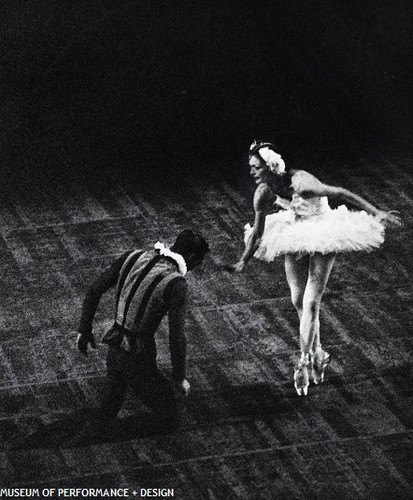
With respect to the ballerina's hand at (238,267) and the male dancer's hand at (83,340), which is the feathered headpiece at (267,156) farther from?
the male dancer's hand at (83,340)

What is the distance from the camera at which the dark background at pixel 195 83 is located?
50.6 feet

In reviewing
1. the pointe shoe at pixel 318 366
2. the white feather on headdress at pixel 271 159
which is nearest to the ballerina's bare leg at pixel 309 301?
the pointe shoe at pixel 318 366

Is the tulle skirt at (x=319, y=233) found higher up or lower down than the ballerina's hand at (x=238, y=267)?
higher up

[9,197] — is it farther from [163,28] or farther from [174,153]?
[163,28]

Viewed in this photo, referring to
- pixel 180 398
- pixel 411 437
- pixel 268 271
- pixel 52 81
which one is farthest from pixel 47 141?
pixel 411 437

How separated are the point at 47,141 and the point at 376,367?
550 centimetres

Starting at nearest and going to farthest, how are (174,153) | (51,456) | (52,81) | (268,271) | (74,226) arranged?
(51,456) → (268,271) → (74,226) → (174,153) → (52,81)

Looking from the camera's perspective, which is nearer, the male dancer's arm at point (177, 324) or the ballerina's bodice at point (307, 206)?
the male dancer's arm at point (177, 324)

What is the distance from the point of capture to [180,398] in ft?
35.3

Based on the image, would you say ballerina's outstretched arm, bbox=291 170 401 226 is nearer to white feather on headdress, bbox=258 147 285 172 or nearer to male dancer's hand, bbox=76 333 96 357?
white feather on headdress, bbox=258 147 285 172

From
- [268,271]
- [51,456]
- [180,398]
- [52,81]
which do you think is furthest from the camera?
[52,81]

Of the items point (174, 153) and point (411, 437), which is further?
point (174, 153)

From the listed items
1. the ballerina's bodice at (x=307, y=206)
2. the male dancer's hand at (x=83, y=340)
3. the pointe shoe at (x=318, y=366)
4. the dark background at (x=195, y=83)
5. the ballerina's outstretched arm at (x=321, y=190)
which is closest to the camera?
the male dancer's hand at (x=83, y=340)

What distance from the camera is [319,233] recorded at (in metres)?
10.8
